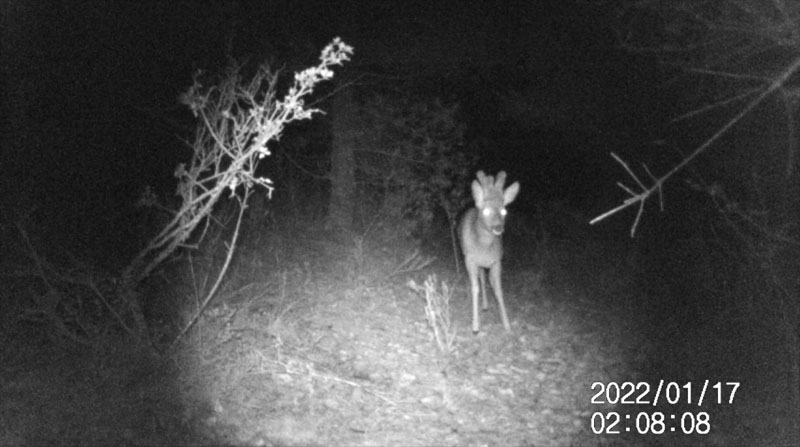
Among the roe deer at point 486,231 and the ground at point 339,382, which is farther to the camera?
the roe deer at point 486,231

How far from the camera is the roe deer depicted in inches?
453

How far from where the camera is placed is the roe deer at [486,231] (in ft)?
37.8

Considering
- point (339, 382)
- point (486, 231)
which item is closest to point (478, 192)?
point (486, 231)

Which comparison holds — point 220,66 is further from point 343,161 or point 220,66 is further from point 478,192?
point 478,192

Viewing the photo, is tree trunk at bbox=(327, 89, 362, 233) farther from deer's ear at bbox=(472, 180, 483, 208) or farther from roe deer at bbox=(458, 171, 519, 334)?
deer's ear at bbox=(472, 180, 483, 208)

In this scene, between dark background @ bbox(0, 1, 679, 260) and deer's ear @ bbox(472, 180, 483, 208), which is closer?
deer's ear @ bbox(472, 180, 483, 208)

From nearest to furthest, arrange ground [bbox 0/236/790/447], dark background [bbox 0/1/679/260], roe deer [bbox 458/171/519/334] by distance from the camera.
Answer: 1. ground [bbox 0/236/790/447]
2. roe deer [bbox 458/171/519/334]
3. dark background [bbox 0/1/679/260]

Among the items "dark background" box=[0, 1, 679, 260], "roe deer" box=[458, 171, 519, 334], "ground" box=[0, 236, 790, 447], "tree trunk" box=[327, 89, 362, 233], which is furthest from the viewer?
"tree trunk" box=[327, 89, 362, 233]

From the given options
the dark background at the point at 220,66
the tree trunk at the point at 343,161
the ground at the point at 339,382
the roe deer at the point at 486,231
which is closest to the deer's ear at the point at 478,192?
the roe deer at the point at 486,231

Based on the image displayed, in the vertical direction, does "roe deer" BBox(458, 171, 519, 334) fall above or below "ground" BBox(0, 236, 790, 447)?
above

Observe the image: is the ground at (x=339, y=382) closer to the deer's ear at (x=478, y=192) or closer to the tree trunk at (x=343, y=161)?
the deer's ear at (x=478, y=192)

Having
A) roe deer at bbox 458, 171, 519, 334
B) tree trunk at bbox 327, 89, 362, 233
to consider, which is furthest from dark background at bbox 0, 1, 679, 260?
roe deer at bbox 458, 171, 519, 334

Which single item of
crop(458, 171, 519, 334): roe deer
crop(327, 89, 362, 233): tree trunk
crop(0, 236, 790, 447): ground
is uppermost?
crop(327, 89, 362, 233): tree trunk

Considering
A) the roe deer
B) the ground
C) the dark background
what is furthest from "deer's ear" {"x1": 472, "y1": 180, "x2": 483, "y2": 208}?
the dark background
